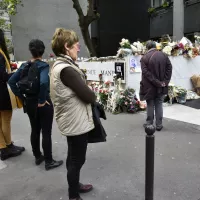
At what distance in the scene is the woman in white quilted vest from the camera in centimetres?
233

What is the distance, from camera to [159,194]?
2.88 meters

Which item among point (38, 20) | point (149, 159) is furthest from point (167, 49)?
point (38, 20)

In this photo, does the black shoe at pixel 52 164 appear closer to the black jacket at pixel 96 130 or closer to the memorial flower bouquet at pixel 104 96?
the black jacket at pixel 96 130

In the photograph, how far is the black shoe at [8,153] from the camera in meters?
4.01

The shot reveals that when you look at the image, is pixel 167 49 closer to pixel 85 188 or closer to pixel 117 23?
pixel 85 188

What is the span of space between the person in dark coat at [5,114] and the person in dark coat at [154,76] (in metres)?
2.50

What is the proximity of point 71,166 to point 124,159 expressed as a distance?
145 cm

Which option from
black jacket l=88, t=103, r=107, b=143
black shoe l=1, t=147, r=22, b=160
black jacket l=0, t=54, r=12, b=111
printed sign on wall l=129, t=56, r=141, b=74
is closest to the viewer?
black jacket l=88, t=103, r=107, b=143

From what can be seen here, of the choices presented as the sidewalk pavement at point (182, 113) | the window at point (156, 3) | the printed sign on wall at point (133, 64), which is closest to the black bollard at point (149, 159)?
A: the sidewalk pavement at point (182, 113)

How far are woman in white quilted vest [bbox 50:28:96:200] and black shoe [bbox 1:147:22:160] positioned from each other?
187 centimetres

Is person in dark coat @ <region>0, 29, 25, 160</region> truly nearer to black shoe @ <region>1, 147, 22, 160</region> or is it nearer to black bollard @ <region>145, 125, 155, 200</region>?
black shoe @ <region>1, 147, 22, 160</region>

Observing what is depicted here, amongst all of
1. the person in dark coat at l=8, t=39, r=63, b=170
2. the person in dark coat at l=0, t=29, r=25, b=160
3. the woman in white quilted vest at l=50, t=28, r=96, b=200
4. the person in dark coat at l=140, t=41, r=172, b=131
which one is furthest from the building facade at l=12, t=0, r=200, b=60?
the woman in white quilted vest at l=50, t=28, r=96, b=200

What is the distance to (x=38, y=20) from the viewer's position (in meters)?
19.1

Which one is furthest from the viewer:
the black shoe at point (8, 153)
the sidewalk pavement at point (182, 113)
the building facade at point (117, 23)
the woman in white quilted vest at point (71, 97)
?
the building facade at point (117, 23)
